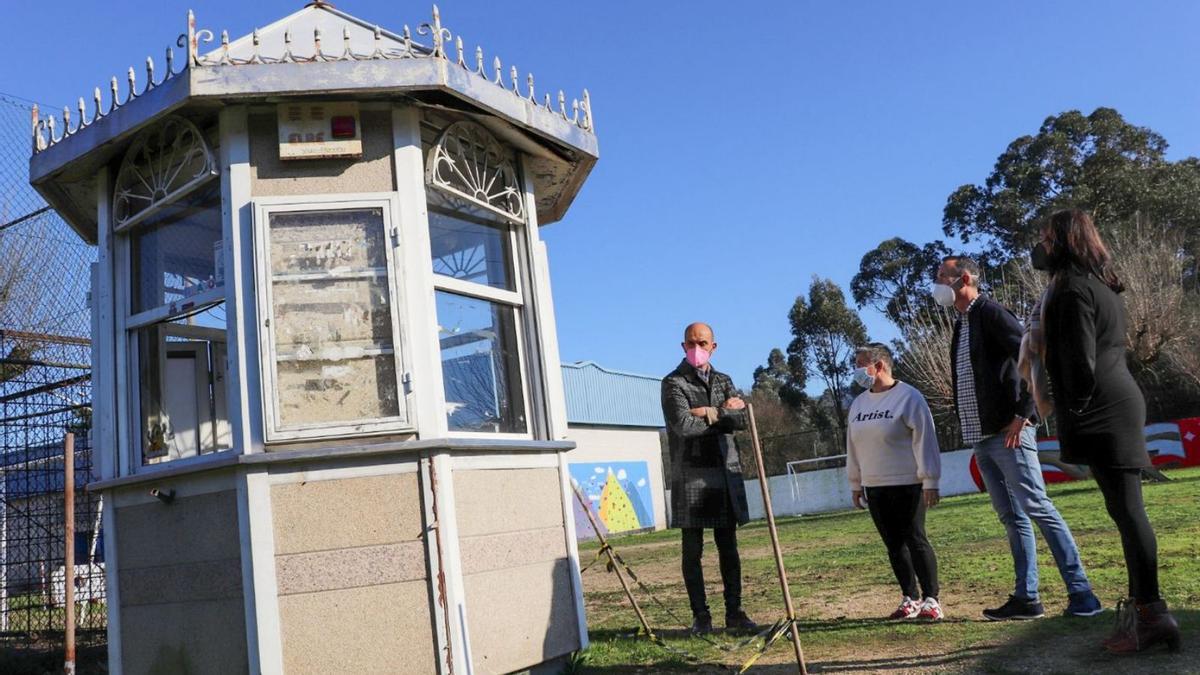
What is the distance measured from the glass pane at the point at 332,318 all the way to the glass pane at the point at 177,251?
0.64 m

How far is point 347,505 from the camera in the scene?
16.5 feet

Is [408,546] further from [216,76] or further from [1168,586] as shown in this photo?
[1168,586]

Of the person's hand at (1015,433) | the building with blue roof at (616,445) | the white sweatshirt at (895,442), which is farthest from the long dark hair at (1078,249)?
the building with blue roof at (616,445)

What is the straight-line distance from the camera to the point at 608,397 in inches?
1268

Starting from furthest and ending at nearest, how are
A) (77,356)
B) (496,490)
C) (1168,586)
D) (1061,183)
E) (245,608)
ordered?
(1061,183) → (77,356) → (1168,586) → (496,490) → (245,608)

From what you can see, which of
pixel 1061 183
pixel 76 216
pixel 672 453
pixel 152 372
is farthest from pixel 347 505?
pixel 1061 183

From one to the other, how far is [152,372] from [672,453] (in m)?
3.52

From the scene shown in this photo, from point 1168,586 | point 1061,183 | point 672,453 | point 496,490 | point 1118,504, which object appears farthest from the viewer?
point 1061,183

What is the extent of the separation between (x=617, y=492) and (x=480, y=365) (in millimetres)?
25969

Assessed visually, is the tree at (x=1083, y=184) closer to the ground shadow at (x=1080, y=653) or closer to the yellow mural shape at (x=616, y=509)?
the yellow mural shape at (x=616, y=509)

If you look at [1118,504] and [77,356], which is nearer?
[1118,504]

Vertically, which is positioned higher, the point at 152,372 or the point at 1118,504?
the point at 152,372

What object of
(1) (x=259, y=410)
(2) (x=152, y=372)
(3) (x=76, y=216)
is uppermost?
(3) (x=76, y=216)

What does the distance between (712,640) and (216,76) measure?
4461mm
